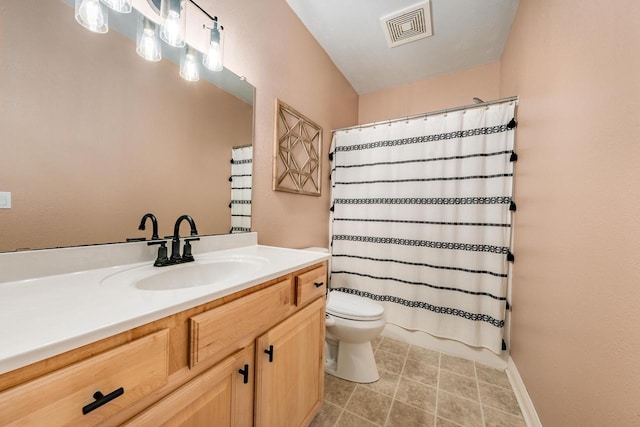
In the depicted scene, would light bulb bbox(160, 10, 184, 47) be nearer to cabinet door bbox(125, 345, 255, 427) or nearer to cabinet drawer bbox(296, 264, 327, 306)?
cabinet drawer bbox(296, 264, 327, 306)

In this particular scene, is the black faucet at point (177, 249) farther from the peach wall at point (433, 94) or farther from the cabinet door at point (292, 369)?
the peach wall at point (433, 94)

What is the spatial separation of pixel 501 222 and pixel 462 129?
0.72m

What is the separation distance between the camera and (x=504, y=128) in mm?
1601

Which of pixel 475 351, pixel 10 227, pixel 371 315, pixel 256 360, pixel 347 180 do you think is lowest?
pixel 475 351

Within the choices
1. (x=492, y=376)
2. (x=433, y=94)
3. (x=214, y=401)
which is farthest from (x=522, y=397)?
(x=433, y=94)

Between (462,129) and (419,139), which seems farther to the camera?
(419,139)

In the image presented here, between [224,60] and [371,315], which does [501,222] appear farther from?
[224,60]

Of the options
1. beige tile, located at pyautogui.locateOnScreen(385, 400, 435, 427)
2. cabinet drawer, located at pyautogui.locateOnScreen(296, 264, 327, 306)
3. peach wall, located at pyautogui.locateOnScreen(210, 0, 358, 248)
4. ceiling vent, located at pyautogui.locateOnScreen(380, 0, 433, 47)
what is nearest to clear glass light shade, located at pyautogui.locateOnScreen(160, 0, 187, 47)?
peach wall, located at pyautogui.locateOnScreen(210, 0, 358, 248)

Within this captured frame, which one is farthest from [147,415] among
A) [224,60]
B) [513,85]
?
[513,85]

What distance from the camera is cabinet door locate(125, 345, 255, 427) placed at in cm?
54

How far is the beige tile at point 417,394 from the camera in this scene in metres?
1.31

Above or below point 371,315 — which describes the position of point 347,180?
above

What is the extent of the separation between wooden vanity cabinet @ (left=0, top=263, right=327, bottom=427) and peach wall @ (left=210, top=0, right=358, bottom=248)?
665 mm

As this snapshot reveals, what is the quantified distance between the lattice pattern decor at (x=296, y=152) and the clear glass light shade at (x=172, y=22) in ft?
2.13
